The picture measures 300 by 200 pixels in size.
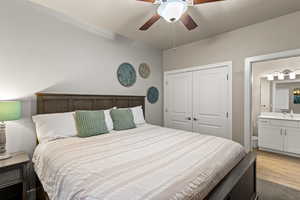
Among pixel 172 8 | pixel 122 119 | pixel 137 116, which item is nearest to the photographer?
pixel 172 8

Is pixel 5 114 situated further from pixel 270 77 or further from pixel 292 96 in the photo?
pixel 292 96

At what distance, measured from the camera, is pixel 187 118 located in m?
3.57

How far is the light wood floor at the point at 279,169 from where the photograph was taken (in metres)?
2.43

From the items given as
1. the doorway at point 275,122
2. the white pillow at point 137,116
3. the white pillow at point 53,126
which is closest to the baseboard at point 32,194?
the white pillow at point 53,126

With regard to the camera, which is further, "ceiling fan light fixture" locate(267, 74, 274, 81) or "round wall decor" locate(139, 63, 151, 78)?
"ceiling fan light fixture" locate(267, 74, 274, 81)

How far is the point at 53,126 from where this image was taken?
1.95 m

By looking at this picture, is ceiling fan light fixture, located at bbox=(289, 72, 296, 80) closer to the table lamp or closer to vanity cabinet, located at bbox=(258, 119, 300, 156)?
vanity cabinet, located at bbox=(258, 119, 300, 156)

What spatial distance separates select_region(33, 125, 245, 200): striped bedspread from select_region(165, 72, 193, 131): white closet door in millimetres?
1768

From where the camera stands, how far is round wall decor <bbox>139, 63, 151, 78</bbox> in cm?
356

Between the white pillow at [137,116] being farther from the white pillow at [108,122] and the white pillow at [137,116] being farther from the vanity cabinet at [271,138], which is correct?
the vanity cabinet at [271,138]

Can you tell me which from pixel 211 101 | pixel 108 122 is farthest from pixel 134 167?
pixel 211 101

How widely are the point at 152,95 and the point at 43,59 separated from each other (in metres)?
2.37

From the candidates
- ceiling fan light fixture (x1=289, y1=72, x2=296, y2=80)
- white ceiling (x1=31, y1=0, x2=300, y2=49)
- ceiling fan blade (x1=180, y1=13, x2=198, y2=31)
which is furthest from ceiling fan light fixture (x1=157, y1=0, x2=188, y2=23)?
ceiling fan light fixture (x1=289, y1=72, x2=296, y2=80)

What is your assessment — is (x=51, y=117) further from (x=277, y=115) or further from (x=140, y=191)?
(x=277, y=115)
